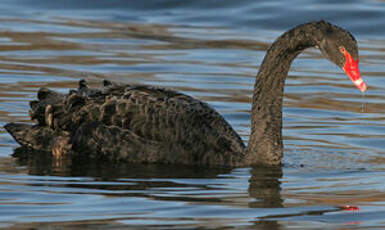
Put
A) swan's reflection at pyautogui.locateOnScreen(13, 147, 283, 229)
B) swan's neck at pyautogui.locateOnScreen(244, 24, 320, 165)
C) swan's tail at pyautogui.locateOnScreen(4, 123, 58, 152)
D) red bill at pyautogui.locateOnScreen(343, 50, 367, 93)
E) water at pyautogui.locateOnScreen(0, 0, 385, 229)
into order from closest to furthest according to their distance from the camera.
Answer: water at pyautogui.locateOnScreen(0, 0, 385, 229)
swan's reflection at pyautogui.locateOnScreen(13, 147, 283, 229)
red bill at pyautogui.locateOnScreen(343, 50, 367, 93)
swan's neck at pyautogui.locateOnScreen(244, 24, 320, 165)
swan's tail at pyautogui.locateOnScreen(4, 123, 58, 152)

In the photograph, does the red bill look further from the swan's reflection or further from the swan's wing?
the swan's wing

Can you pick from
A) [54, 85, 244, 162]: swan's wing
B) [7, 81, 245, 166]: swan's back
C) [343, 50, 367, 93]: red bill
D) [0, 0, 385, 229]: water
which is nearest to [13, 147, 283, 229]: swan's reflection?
[0, 0, 385, 229]: water

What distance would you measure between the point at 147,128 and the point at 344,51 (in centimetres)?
180

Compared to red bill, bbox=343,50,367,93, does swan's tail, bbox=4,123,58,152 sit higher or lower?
lower

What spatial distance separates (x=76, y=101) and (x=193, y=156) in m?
1.19

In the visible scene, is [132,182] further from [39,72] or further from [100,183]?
[39,72]

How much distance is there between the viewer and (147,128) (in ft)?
30.3

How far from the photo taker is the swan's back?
361 inches

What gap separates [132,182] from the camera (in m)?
8.39

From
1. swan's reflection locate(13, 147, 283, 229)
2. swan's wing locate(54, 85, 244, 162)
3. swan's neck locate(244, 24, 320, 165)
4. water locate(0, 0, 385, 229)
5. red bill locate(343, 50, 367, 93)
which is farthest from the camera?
swan's wing locate(54, 85, 244, 162)

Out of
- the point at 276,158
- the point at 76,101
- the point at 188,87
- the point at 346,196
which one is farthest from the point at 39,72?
the point at 346,196

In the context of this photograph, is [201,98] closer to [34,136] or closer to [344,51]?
[34,136]

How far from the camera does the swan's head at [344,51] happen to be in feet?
27.8

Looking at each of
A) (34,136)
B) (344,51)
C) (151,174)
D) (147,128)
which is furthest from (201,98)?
(344,51)
